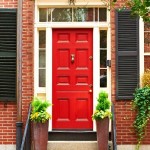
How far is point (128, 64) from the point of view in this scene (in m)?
8.67

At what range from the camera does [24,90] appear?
874 centimetres

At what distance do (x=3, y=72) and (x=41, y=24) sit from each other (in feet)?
4.20

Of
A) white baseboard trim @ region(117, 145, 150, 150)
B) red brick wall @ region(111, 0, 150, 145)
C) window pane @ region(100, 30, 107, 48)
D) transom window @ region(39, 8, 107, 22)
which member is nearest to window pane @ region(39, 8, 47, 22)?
transom window @ region(39, 8, 107, 22)

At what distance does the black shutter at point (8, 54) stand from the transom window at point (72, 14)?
68 centimetres

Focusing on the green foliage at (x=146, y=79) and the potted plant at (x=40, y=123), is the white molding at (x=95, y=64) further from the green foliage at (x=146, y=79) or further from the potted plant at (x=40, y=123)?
the potted plant at (x=40, y=123)

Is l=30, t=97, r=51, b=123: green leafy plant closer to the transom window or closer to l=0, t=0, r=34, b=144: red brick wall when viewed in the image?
l=0, t=0, r=34, b=144: red brick wall

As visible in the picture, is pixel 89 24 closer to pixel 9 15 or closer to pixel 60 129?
pixel 9 15

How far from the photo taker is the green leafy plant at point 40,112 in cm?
803

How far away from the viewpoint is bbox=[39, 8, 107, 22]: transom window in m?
9.04

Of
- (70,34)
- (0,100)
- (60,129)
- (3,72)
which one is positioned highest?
(70,34)

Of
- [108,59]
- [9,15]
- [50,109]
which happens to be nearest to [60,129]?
[50,109]

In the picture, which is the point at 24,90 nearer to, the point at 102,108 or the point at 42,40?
the point at 42,40

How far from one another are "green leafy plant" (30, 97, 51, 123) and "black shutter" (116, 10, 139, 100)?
1.52m

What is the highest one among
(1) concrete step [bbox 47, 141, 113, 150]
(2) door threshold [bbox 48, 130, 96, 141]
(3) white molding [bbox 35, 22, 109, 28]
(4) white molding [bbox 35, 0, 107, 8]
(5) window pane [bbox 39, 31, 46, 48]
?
(4) white molding [bbox 35, 0, 107, 8]
